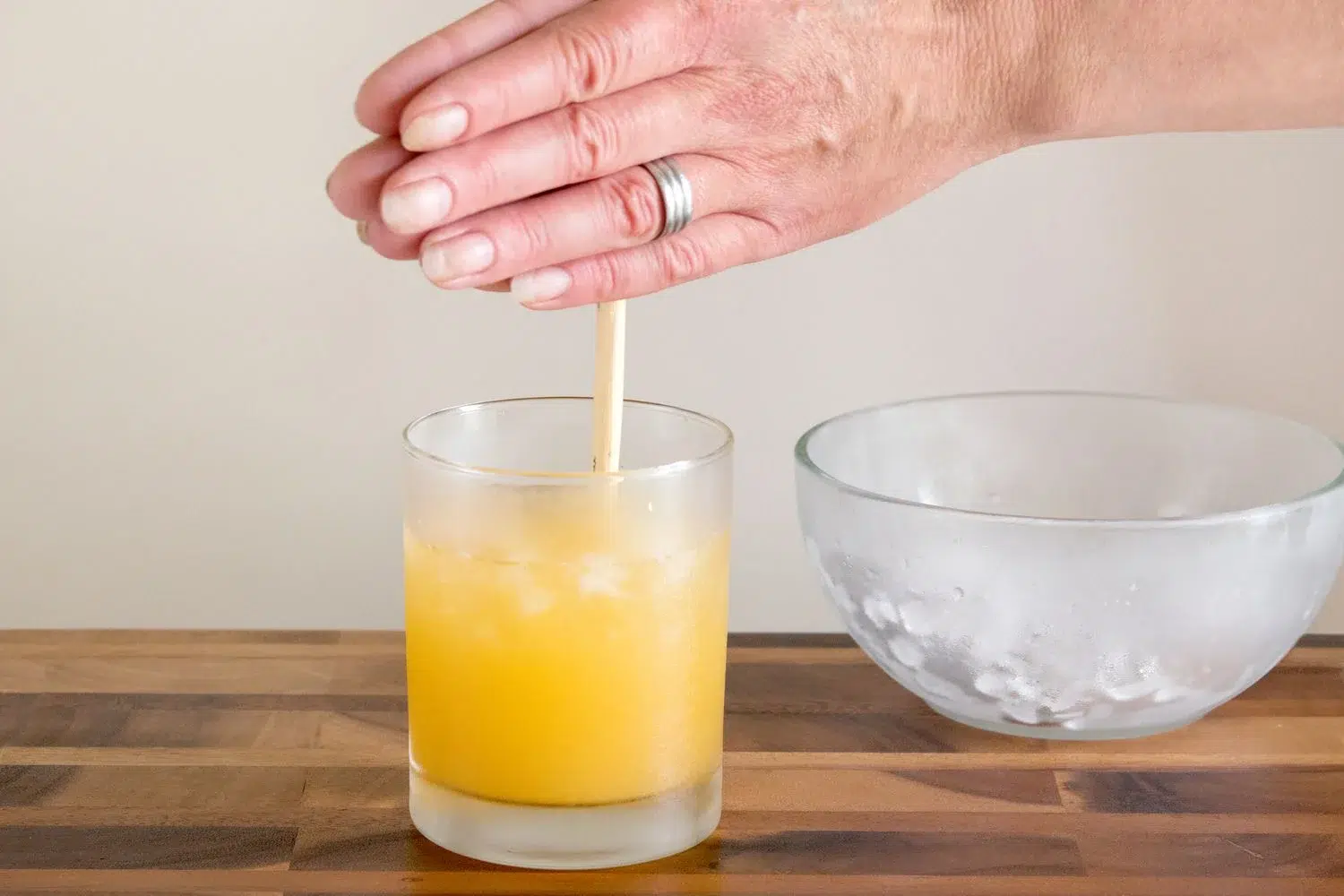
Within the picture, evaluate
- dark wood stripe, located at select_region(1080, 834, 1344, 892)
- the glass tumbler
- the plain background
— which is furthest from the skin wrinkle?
the plain background

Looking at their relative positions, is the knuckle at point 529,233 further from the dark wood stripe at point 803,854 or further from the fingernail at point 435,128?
the dark wood stripe at point 803,854

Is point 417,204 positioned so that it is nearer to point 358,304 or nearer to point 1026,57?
point 1026,57

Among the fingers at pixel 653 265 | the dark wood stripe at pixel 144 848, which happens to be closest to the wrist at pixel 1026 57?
the fingers at pixel 653 265

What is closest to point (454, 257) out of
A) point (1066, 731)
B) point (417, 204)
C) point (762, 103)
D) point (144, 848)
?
point (417, 204)

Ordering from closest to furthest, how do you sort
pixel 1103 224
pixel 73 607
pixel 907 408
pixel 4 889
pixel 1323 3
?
pixel 4 889 < pixel 1323 3 < pixel 907 408 < pixel 1103 224 < pixel 73 607

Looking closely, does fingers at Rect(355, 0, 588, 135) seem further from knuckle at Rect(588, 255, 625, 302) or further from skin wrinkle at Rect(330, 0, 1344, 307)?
knuckle at Rect(588, 255, 625, 302)

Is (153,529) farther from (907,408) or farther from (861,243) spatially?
(907,408)

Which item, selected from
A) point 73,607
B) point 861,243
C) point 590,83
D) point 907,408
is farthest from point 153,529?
point 590,83
